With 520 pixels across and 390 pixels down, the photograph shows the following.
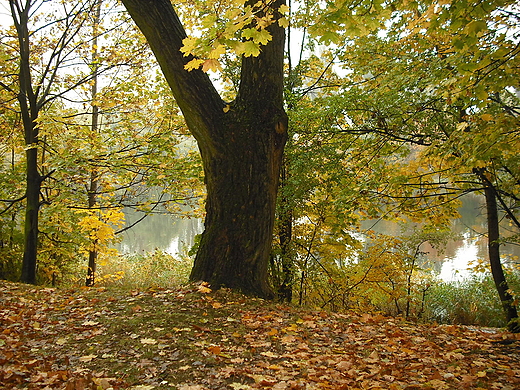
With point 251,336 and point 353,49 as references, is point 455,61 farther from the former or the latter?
point 251,336

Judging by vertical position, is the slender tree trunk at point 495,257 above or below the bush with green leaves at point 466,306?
above

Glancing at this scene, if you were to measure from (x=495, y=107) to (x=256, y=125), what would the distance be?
2704mm

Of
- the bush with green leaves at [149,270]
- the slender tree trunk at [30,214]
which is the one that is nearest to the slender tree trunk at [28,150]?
the slender tree trunk at [30,214]

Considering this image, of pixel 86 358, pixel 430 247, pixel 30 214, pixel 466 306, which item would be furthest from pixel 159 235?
pixel 86 358

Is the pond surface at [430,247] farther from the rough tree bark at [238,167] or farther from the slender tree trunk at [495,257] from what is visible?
the rough tree bark at [238,167]

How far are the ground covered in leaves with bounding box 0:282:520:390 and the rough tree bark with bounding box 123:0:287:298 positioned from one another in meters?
0.36

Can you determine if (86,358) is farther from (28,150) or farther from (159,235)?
(159,235)

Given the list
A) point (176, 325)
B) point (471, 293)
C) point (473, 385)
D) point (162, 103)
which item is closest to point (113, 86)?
point (162, 103)

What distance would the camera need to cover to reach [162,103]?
804 cm

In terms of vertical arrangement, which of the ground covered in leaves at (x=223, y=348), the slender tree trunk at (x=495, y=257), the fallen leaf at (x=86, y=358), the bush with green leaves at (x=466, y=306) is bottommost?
the bush with green leaves at (x=466, y=306)

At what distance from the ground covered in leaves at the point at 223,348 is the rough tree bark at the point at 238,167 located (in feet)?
1.19

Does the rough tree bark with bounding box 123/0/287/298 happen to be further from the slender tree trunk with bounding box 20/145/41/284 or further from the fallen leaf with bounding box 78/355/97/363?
the slender tree trunk with bounding box 20/145/41/284

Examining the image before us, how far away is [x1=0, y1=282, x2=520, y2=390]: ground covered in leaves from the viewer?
243 centimetres

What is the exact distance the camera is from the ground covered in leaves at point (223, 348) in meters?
2.43
